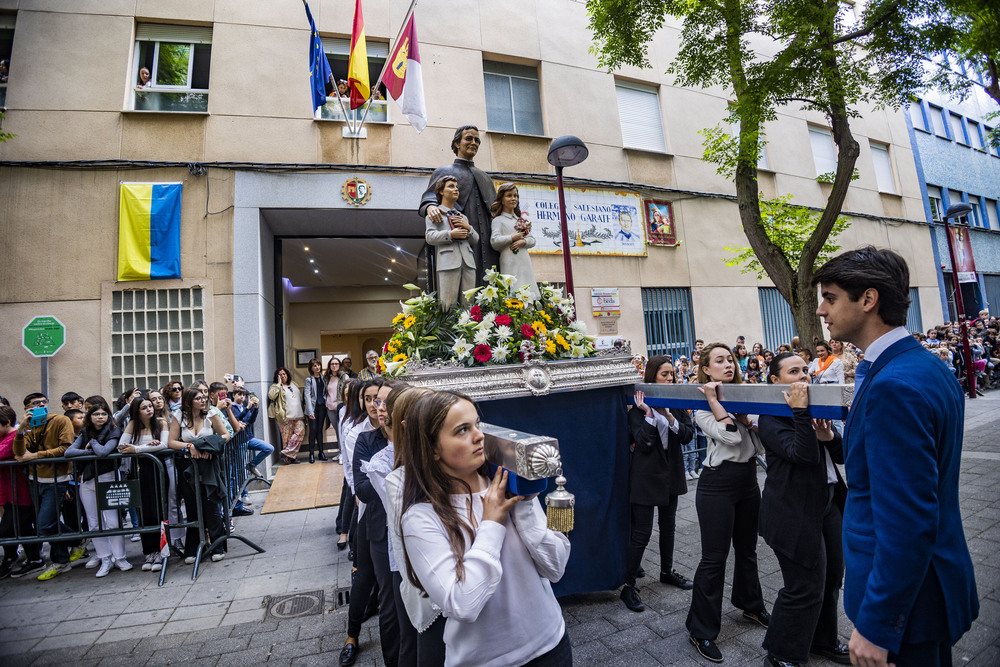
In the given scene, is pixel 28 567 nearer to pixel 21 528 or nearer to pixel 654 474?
pixel 21 528

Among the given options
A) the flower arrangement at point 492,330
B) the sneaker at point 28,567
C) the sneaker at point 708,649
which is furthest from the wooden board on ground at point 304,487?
the sneaker at point 708,649

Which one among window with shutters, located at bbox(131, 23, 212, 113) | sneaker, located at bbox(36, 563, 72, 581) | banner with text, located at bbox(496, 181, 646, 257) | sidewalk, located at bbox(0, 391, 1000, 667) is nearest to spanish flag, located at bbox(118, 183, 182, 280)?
window with shutters, located at bbox(131, 23, 212, 113)

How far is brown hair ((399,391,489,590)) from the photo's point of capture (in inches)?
65.5

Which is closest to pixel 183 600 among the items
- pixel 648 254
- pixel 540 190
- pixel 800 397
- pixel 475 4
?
pixel 800 397

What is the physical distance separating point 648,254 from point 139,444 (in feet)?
36.9

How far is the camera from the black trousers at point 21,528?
221 inches

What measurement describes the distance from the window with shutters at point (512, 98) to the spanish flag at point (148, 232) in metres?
6.98

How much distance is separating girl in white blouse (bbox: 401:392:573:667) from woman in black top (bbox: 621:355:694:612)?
2.19m

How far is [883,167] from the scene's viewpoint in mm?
18094

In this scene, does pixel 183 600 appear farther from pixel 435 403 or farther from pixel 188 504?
pixel 435 403

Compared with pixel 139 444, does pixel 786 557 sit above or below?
below

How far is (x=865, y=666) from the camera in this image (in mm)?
1555

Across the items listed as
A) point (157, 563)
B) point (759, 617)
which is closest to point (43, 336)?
point (157, 563)

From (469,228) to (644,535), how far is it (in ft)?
9.33
